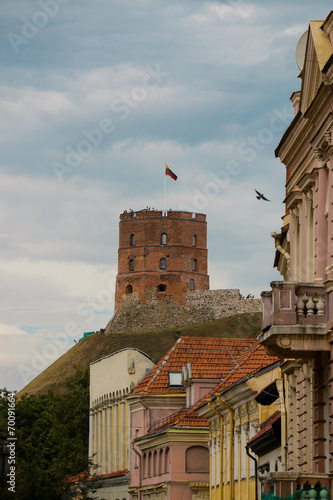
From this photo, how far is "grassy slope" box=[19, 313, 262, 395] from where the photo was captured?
483 ft

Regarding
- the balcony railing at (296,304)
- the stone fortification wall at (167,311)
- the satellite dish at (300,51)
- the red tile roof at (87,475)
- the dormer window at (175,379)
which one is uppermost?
the stone fortification wall at (167,311)

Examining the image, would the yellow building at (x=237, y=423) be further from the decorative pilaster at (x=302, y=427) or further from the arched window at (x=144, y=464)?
the arched window at (x=144, y=464)

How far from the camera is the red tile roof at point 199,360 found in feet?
157

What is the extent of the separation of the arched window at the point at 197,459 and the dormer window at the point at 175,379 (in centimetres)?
537

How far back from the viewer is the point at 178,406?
52062 millimetres

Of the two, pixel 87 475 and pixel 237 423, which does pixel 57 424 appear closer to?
pixel 87 475

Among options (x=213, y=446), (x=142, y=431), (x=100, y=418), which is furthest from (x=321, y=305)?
(x=100, y=418)

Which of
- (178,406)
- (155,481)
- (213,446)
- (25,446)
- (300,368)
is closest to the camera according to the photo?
(300,368)

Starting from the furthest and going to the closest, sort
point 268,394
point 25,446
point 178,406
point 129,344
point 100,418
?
point 129,344
point 100,418
point 25,446
point 178,406
point 268,394

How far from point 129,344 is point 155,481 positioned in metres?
101

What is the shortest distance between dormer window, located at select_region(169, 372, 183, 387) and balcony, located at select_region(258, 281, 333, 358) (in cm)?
3228

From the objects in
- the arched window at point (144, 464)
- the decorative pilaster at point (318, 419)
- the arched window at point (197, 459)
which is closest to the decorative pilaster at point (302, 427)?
the decorative pilaster at point (318, 419)

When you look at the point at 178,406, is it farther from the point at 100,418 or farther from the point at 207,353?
the point at 100,418

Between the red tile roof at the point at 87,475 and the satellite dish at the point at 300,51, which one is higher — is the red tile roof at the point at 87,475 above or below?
below
